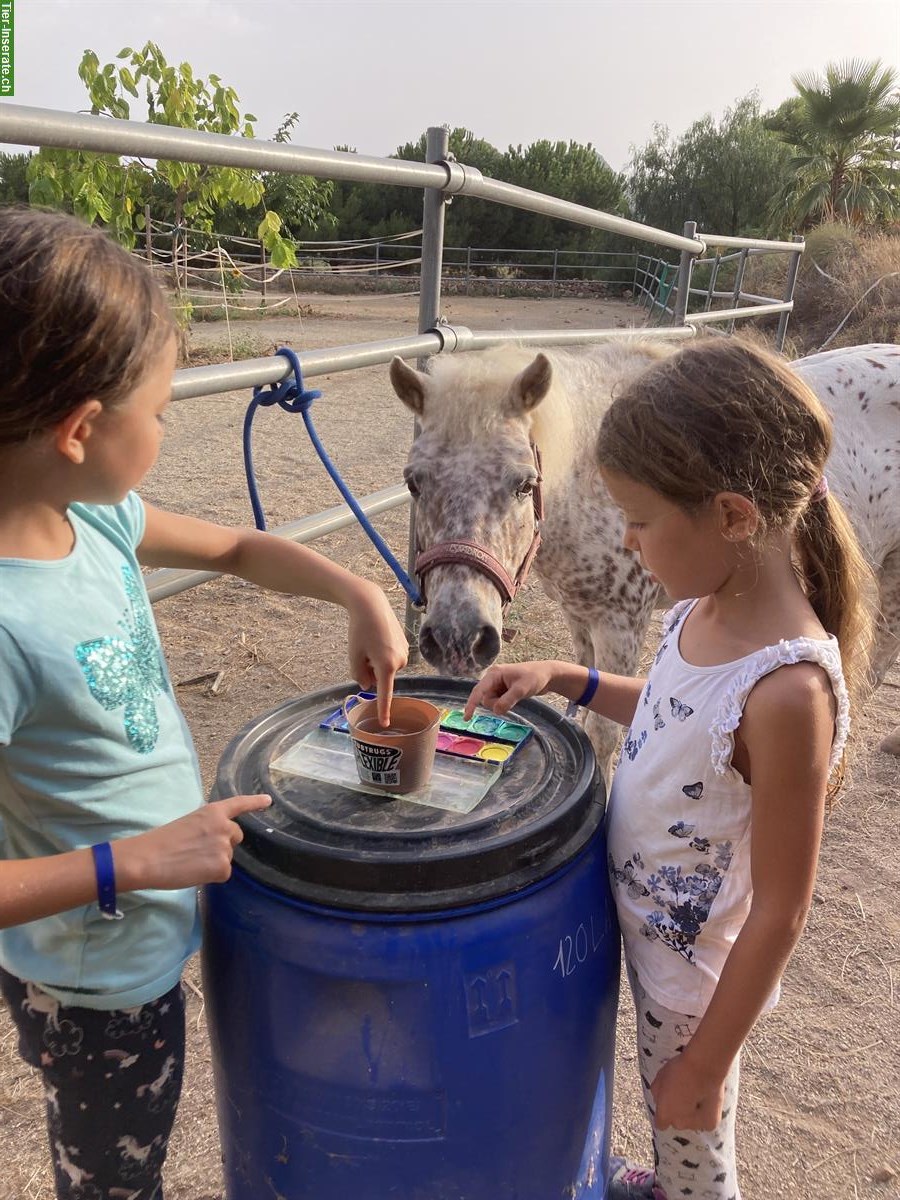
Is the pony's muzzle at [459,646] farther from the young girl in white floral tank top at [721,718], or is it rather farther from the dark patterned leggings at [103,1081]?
the dark patterned leggings at [103,1081]

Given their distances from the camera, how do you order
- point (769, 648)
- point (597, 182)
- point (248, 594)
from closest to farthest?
point (769, 648), point (248, 594), point (597, 182)

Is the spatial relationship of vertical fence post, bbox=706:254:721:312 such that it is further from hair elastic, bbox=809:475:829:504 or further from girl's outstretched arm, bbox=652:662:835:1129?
girl's outstretched arm, bbox=652:662:835:1129

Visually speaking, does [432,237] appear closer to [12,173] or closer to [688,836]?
[688,836]

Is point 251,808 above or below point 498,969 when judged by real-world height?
above

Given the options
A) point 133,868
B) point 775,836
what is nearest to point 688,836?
point 775,836

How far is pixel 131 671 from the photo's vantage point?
991 millimetres

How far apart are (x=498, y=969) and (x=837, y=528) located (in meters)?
0.72

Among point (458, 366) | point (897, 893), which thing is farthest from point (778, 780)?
point (897, 893)

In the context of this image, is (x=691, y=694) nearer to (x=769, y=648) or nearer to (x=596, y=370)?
(x=769, y=648)

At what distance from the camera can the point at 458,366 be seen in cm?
215

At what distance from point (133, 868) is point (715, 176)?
29.2 meters

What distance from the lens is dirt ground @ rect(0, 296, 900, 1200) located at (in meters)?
1.52

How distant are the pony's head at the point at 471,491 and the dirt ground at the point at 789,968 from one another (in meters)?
0.63

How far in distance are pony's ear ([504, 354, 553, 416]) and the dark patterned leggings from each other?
149cm
